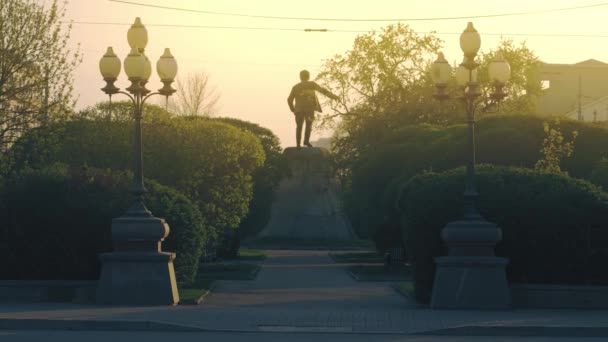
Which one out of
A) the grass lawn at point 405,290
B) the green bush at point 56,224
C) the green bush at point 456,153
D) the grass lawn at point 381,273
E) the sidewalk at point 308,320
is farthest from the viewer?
the green bush at point 456,153

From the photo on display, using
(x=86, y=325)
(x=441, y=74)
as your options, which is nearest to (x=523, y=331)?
(x=86, y=325)

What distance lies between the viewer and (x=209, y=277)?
42.6 meters

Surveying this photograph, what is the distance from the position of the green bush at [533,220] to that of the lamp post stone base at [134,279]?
209 inches

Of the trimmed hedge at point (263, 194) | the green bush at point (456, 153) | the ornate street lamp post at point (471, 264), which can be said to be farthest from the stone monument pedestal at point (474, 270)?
the trimmed hedge at point (263, 194)

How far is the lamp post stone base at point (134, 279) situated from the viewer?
24.4 meters

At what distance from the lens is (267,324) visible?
20484 mm

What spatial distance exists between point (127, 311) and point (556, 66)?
124 metres

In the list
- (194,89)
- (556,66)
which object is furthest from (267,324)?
(556,66)

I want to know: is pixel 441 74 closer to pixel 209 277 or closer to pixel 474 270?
pixel 474 270

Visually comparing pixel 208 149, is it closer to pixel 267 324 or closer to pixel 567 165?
pixel 567 165

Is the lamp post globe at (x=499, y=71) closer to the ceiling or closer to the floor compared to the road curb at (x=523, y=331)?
closer to the ceiling

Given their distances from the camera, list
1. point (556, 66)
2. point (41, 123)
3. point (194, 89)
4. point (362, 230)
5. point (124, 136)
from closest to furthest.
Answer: point (41, 123), point (124, 136), point (362, 230), point (194, 89), point (556, 66)

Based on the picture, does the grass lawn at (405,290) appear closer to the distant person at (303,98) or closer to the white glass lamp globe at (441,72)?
the white glass lamp globe at (441,72)

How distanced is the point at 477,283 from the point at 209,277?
1935 cm
